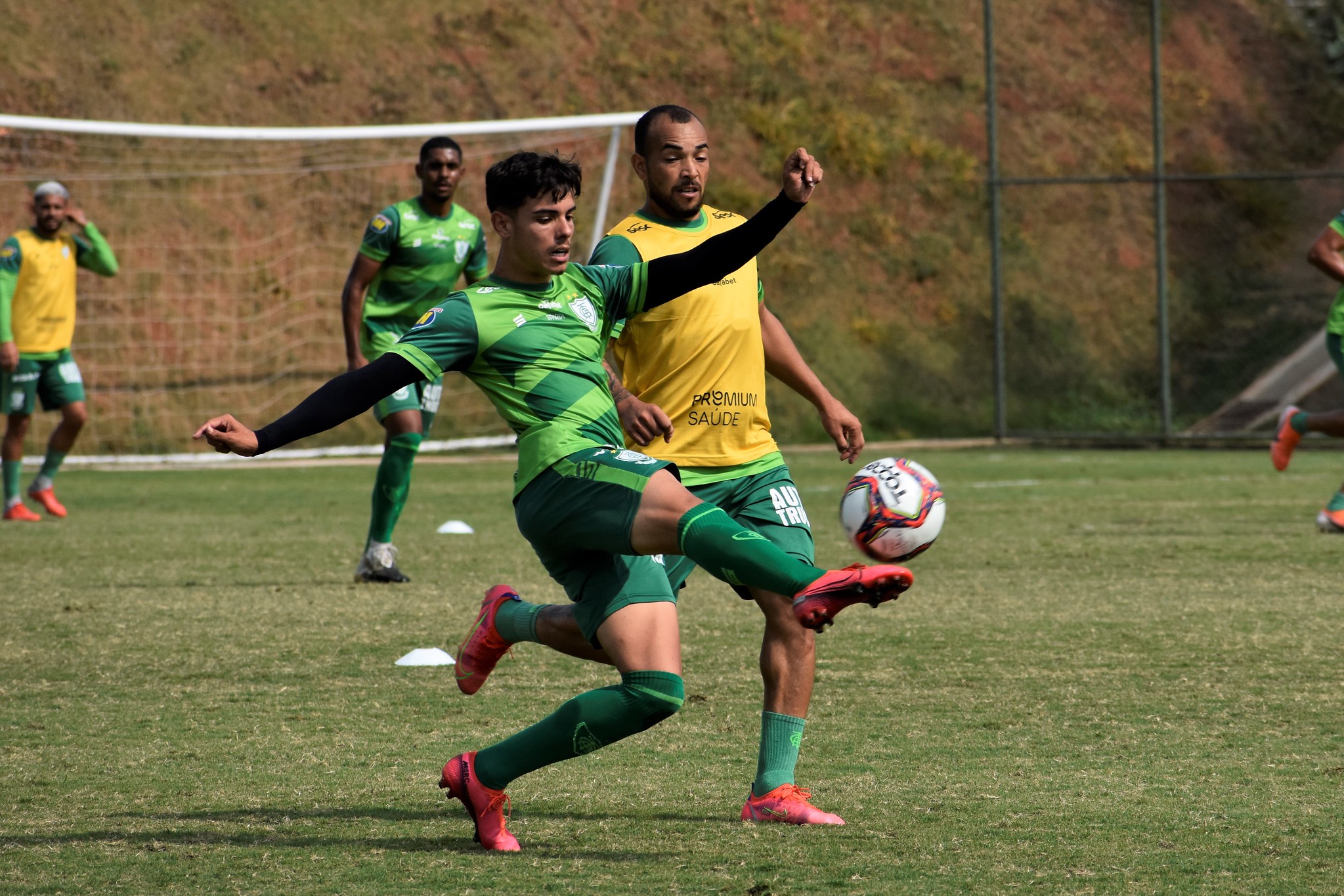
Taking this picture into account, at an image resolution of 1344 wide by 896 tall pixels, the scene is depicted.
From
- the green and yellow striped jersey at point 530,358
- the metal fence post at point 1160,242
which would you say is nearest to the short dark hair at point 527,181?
the green and yellow striped jersey at point 530,358

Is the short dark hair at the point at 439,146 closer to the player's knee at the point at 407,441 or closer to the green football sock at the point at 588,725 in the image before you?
the player's knee at the point at 407,441

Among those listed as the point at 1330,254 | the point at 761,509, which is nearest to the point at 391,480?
the point at 761,509

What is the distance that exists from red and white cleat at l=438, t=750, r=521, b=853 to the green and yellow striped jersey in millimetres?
691

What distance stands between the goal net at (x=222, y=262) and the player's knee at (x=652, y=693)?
1515 centimetres

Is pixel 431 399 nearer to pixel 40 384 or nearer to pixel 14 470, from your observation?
pixel 14 470

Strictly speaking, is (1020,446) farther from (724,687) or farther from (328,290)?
(724,687)

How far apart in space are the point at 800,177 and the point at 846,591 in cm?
123

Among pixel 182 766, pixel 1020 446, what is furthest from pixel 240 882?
pixel 1020 446

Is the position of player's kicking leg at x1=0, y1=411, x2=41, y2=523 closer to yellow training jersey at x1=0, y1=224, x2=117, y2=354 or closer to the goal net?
yellow training jersey at x1=0, y1=224, x2=117, y2=354

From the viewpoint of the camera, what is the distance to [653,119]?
4.75 meters

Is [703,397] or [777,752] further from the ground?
[703,397]

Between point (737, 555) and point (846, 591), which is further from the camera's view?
point (737, 555)

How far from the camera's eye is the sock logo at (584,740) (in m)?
3.91

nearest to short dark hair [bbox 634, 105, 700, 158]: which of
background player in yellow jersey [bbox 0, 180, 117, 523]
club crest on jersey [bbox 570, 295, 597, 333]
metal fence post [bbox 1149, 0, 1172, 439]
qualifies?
club crest on jersey [bbox 570, 295, 597, 333]
